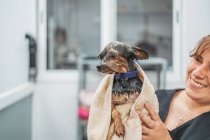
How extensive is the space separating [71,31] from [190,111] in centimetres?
186

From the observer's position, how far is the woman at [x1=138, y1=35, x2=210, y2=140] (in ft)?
3.90

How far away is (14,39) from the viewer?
2.44m

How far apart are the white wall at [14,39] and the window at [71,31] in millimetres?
275

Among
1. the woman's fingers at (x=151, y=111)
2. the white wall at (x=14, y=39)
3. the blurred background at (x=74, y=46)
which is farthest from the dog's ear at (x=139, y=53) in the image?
the blurred background at (x=74, y=46)

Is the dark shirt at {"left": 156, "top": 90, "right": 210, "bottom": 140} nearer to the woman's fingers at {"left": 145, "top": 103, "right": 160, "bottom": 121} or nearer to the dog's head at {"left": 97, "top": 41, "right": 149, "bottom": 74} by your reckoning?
the woman's fingers at {"left": 145, "top": 103, "right": 160, "bottom": 121}

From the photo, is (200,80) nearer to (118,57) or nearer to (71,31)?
(118,57)

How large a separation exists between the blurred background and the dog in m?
1.38

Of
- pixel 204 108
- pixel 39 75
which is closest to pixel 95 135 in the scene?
pixel 204 108

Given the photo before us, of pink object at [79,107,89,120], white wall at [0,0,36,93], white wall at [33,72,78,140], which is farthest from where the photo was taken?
white wall at [33,72,78,140]

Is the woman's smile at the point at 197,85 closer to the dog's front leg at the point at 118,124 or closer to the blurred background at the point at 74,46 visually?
the dog's front leg at the point at 118,124

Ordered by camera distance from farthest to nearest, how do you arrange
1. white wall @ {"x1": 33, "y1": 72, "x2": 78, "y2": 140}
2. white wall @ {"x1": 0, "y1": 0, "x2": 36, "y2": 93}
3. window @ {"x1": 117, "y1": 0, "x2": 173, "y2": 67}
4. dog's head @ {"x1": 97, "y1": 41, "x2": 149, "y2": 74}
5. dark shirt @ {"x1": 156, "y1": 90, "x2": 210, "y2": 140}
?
window @ {"x1": 117, "y1": 0, "x2": 173, "y2": 67} → white wall @ {"x1": 33, "y1": 72, "x2": 78, "y2": 140} → white wall @ {"x1": 0, "y1": 0, "x2": 36, "y2": 93} → dark shirt @ {"x1": 156, "y1": 90, "x2": 210, "y2": 140} → dog's head @ {"x1": 97, "y1": 41, "x2": 149, "y2": 74}

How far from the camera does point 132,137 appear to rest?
3.43 feet

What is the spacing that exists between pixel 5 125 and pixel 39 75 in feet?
2.76

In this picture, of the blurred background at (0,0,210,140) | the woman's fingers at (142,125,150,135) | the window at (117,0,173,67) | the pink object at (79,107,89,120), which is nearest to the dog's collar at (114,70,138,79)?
the woman's fingers at (142,125,150,135)
